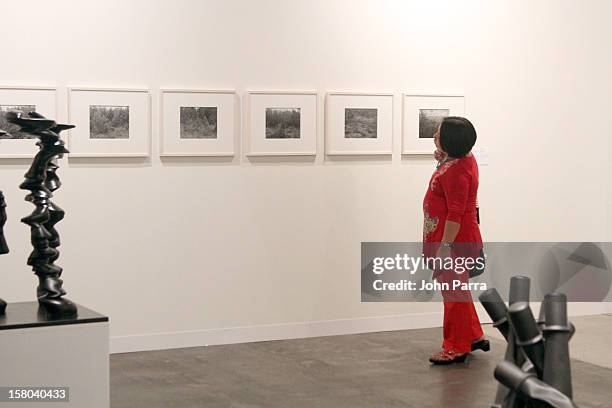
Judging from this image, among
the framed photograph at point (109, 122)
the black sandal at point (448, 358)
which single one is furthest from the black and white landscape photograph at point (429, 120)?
the framed photograph at point (109, 122)

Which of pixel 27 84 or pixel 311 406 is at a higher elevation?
pixel 27 84

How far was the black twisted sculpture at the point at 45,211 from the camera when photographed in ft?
15.9

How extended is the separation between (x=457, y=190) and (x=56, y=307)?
3.41 meters

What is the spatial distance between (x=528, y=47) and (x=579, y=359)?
3.12m

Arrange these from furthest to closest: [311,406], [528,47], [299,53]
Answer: [528,47] < [299,53] < [311,406]

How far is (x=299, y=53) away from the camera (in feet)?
28.2

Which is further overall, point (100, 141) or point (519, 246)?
point (519, 246)

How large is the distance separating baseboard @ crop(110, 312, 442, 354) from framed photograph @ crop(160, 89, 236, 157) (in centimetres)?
147

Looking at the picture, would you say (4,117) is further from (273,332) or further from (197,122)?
(273,332)

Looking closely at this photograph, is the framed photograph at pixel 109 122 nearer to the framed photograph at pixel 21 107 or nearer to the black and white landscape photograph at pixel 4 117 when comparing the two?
the framed photograph at pixel 21 107

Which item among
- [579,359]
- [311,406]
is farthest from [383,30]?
[311,406]

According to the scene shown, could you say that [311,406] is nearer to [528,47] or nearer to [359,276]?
[359,276]

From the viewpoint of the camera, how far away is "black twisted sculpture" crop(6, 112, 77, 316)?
4844 mm

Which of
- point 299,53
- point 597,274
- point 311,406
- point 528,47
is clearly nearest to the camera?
point 311,406
